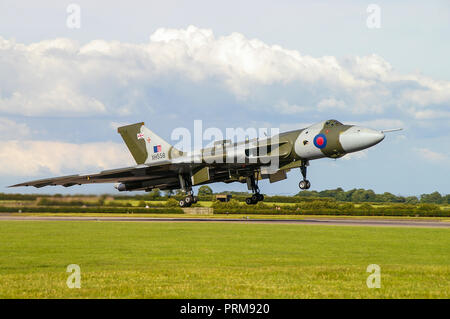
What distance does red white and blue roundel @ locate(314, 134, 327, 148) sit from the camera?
1499 inches

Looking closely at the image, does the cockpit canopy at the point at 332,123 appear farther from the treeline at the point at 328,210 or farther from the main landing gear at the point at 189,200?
the treeline at the point at 328,210

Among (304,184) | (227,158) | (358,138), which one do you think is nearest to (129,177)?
(227,158)

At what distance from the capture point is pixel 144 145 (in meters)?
52.8

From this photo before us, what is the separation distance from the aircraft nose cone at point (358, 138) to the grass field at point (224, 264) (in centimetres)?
596

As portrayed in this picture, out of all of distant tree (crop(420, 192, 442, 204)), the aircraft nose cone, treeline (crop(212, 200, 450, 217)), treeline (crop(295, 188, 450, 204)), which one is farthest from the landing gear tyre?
distant tree (crop(420, 192, 442, 204))

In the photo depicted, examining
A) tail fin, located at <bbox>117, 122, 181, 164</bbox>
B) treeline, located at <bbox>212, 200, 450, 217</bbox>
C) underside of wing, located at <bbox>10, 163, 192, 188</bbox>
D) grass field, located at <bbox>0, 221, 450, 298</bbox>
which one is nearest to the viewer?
grass field, located at <bbox>0, 221, 450, 298</bbox>

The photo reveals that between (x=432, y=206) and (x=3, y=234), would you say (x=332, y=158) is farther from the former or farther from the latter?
(x=432, y=206)

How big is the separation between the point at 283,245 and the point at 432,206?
59729 mm

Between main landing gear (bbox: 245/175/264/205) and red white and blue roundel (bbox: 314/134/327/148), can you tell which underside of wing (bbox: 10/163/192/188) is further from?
red white and blue roundel (bbox: 314/134/327/148)

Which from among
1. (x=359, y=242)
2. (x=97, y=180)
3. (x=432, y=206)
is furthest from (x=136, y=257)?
(x=432, y=206)

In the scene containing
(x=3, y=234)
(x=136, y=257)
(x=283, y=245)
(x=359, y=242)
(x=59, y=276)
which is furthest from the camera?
(x=3, y=234)

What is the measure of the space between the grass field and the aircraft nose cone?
19.6 ft

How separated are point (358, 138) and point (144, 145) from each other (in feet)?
75.4

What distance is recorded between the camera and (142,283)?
18.1m
